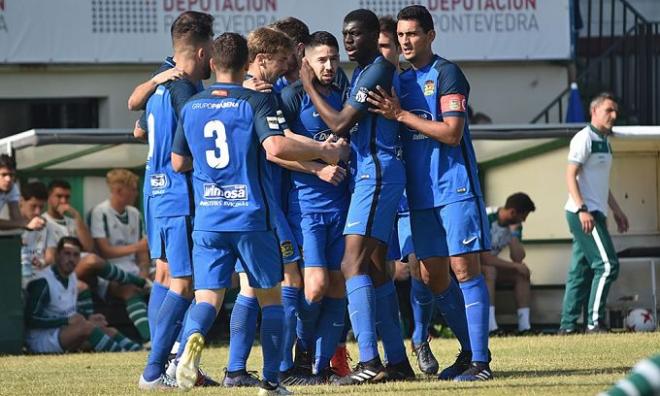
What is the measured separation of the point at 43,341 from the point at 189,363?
6756mm

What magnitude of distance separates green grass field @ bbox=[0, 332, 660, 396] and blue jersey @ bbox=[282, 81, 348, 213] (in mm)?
1145

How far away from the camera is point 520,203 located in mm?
14977

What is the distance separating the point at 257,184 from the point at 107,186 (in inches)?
290

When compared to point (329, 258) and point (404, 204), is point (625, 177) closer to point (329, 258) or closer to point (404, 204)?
point (404, 204)

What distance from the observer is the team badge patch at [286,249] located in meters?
8.55

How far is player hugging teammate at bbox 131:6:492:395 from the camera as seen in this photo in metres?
8.61

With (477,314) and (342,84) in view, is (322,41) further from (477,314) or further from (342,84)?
(477,314)

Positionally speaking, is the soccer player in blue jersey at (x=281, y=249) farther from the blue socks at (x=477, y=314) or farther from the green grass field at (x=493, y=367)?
the blue socks at (x=477, y=314)

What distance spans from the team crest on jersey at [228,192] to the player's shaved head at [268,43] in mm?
1032

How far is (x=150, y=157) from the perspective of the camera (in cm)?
905

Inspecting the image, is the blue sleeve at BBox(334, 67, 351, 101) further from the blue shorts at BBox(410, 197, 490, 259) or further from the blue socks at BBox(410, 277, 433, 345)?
the blue socks at BBox(410, 277, 433, 345)

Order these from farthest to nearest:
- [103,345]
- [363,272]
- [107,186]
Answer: [107,186] → [103,345] → [363,272]

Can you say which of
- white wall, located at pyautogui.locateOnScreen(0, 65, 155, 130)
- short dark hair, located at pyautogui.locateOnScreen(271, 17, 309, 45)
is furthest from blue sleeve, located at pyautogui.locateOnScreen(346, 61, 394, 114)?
white wall, located at pyautogui.locateOnScreen(0, 65, 155, 130)

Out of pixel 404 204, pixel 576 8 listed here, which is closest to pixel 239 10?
pixel 576 8
